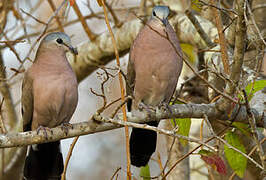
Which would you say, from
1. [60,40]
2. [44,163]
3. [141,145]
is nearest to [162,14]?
[60,40]

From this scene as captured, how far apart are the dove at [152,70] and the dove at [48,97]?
1.73 feet

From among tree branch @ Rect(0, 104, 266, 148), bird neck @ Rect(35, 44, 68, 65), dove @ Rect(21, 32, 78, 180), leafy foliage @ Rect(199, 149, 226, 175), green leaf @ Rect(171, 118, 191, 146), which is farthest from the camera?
bird neck @ Rect(35, 44, 68, 65)

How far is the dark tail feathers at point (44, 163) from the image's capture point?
3.68m

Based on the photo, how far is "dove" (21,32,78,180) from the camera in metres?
3.48

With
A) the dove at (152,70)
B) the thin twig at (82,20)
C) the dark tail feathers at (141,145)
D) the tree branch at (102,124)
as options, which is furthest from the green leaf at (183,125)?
the thin twig at (82,20)

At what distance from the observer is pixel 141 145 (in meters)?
3.66

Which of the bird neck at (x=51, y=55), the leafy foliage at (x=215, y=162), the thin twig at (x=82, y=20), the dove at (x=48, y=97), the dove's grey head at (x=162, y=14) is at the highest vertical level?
the thin twig at (x=82, y=20)

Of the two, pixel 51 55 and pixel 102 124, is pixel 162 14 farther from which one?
pixel 102 124

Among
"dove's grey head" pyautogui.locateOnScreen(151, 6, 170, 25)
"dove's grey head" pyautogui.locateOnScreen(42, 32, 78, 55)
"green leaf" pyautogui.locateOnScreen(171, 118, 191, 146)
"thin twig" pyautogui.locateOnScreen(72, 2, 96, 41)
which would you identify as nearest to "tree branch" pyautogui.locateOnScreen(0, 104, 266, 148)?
"green leaf" pyautogui.locateOnScreen(171, 118, 191, 146)

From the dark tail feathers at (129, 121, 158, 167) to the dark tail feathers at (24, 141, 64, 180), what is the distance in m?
0.66

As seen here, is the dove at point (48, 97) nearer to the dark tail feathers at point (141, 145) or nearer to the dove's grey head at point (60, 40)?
the dove's grey head at point (60, 40)

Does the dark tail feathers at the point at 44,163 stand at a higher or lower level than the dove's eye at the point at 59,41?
lower

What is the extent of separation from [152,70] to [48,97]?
0.88m

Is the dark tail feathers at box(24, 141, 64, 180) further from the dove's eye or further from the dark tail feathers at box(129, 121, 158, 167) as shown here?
the dove's eye
